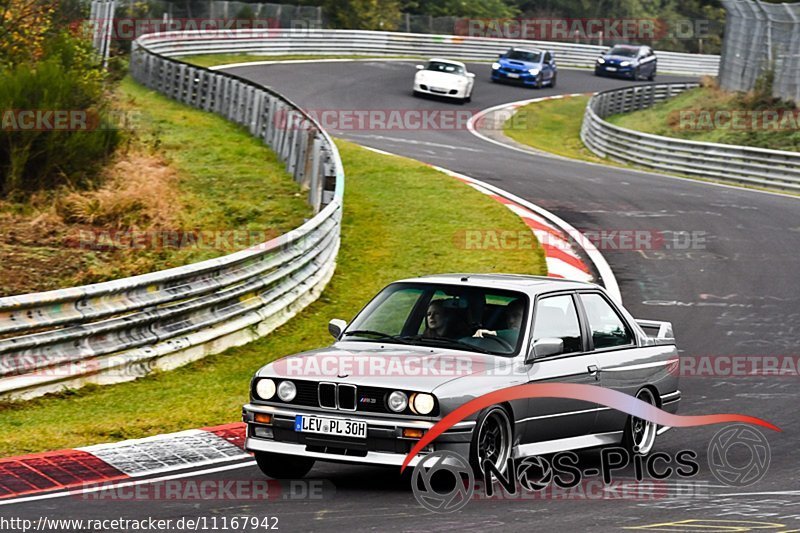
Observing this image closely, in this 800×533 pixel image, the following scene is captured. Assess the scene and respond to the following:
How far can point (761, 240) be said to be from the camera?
19.7 m

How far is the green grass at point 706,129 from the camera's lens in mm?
31031

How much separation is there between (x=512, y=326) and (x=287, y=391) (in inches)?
65.6

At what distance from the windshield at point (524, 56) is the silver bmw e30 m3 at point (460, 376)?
3986 cm

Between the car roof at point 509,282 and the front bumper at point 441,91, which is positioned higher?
the car roof at point 509,282

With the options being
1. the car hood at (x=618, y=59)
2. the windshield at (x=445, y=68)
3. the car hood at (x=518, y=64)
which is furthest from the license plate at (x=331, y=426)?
the car hood at (x=618, y=59)

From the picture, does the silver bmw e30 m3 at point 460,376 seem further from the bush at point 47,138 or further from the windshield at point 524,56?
the windshield at point 524,56

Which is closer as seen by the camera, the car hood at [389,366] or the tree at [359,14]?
the car hood at [389,366]

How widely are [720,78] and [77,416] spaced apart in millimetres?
→ 32825

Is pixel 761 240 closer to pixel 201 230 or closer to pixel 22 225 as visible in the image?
pixel 201 230

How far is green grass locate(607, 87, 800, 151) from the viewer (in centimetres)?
3103

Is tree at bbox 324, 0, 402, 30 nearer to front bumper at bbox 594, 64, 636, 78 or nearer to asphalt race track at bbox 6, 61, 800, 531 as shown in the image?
front bumper at bbox 594, 64, 636, 78

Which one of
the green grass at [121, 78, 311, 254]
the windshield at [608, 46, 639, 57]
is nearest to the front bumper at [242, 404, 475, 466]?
the green grass at [121, 78, 311, 254]

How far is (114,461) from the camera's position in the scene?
8250mm

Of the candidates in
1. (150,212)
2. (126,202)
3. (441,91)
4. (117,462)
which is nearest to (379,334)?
(117,462)
